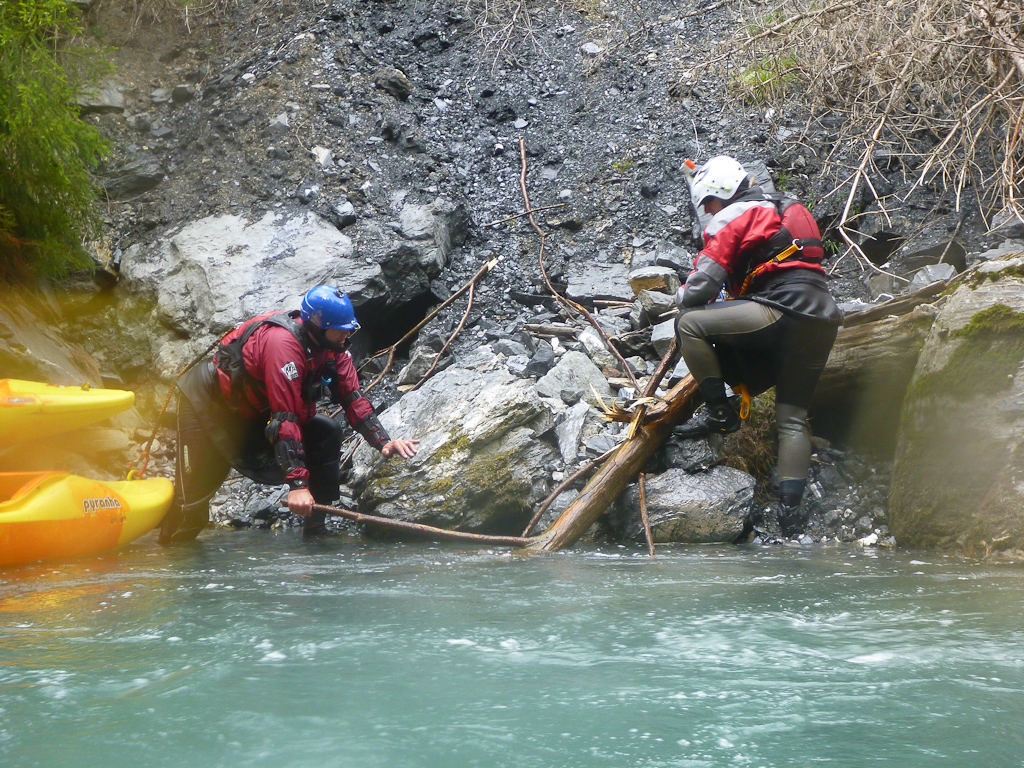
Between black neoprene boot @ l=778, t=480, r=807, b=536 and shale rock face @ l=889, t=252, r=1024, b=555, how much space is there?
1.72 feet

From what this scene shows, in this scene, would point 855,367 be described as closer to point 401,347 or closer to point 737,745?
point 737,745

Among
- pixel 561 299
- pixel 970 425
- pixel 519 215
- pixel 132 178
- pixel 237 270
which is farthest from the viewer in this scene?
pixel 519 215

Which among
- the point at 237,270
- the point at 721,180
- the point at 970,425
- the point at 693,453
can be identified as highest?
the point at 237,270

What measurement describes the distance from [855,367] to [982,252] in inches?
121

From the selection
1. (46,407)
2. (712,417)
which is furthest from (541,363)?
(46,407)

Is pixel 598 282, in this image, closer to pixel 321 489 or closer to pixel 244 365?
pixel 321 489

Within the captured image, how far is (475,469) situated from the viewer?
4633 mm

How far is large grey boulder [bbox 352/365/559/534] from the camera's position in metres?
4.62

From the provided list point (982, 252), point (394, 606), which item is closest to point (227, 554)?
point (394, 606)

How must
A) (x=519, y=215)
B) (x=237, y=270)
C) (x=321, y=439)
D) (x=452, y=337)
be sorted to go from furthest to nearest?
(x=519, y=215) < (x=237, y=270) < (x=452, y=337) < (x=321, y=439)

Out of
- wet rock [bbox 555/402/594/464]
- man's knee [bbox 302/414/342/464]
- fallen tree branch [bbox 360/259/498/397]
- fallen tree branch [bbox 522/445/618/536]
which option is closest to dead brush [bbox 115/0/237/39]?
fallen tree branch [bbox 360/259/498/397]

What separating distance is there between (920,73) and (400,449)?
17.1 ft

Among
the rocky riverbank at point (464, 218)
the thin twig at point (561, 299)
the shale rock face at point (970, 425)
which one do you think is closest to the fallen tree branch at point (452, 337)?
the rocky riverbank at point (464, 218)

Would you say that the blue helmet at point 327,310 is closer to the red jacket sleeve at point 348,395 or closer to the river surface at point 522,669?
the red jacket sleeve at point 348,395
